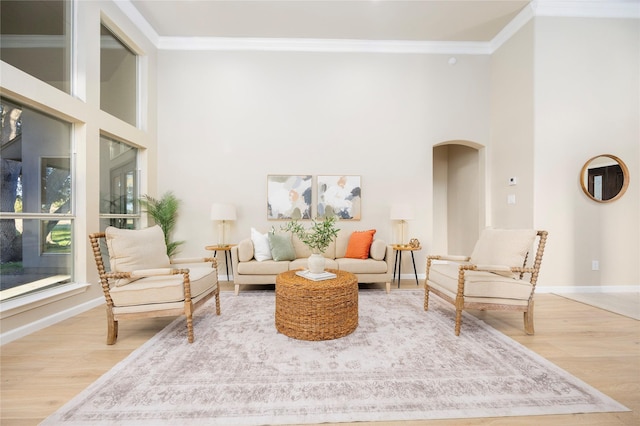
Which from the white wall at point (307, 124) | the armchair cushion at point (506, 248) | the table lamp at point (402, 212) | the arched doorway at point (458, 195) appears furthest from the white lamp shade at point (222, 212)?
the arched doorway at point (458, 195)

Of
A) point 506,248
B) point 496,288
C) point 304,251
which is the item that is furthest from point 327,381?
point 304,251

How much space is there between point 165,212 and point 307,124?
2.82 m

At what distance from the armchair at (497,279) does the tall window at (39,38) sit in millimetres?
4635

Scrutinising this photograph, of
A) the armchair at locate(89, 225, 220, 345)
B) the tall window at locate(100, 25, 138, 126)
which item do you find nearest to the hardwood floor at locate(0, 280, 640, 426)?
the armchair at locate(89, 225, 220, 345)

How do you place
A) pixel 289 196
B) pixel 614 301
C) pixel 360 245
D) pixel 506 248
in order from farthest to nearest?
pixel 289 196 < pixel 360 245 < pixel 614 301 < pixel 506 248

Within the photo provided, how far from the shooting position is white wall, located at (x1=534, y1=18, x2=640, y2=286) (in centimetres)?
402

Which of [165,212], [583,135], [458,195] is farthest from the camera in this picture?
[458,195]

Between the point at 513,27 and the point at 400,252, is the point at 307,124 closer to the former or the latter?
the point at 400,252

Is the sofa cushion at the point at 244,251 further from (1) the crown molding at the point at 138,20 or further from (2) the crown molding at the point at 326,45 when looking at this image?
(1) the crown molding at the point at 138,20

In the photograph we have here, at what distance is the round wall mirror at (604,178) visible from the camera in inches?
157

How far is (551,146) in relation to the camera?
405 cm

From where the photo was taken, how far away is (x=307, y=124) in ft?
16.2

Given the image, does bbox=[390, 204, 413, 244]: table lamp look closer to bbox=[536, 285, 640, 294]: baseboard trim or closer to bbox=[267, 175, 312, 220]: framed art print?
bbox=[267, 175, 312, 220]: framed art print

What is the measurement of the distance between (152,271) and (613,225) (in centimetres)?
592
